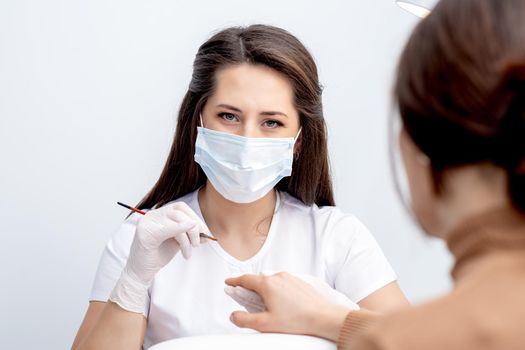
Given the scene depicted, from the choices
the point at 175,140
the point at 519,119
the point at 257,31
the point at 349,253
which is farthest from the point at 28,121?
the point at 519,119

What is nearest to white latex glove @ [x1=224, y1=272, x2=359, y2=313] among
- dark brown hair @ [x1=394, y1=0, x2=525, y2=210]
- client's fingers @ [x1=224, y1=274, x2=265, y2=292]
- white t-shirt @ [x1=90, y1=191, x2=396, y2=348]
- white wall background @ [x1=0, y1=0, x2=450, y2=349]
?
client's fingers @ [x1=224, y1=274, x2=265, y2=292]

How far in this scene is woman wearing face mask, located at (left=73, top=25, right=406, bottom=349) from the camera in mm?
1892

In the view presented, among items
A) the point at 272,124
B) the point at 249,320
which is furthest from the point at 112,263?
the point at 249,320

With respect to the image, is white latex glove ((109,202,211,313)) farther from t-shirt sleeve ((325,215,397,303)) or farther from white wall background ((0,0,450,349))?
white wall background ((0,0,450,349))

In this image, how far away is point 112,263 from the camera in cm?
199

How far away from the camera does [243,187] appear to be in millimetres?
1948

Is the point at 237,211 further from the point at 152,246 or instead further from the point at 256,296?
the point at 256,296

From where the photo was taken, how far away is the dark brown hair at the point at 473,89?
32.0 inches

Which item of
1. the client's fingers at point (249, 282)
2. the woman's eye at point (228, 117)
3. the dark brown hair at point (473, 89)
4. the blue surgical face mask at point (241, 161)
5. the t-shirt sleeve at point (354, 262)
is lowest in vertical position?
the t-shirt sleeve at point (354, 262)

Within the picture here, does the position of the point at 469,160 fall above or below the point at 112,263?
above

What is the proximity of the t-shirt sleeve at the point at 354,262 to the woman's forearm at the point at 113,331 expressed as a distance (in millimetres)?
531

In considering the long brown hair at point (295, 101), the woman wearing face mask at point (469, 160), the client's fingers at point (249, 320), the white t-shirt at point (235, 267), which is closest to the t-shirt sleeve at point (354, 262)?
the white t-shirt at point (235, 267)

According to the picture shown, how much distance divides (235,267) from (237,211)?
151 mm

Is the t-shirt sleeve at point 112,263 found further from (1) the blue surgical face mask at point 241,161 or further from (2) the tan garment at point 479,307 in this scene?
(2) the tan garment at point 479,307
